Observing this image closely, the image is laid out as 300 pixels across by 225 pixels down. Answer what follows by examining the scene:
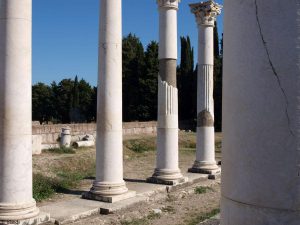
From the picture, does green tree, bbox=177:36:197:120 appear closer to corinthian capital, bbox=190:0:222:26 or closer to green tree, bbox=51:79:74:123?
green tree, bbox=51:79:74:123

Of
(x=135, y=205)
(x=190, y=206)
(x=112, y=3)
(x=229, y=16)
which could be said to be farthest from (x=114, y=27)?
(x=229, y=16)

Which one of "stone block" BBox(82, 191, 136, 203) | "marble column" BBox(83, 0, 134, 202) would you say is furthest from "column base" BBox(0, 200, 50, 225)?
"marble column" BBox(83, 0, 134, 202)

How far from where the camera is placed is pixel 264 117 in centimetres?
527

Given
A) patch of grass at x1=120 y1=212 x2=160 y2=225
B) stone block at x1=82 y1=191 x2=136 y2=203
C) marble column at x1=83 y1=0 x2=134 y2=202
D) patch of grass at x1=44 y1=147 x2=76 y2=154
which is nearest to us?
patch of grass at x1=120 y1=212 x2=160 y2=225

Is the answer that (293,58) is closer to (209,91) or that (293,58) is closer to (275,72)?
(275,72)

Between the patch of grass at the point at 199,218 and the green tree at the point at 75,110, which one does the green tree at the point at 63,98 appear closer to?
the green tree at the point at 75,110

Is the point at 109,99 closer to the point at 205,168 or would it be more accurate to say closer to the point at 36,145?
the point at 205,168

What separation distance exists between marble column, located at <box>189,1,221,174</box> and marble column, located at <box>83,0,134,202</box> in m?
14.8

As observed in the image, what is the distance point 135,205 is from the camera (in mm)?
26984

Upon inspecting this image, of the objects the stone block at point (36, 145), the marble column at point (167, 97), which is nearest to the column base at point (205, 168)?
the marble column at point (167, 97)

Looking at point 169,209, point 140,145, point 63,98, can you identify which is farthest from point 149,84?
point 169,209

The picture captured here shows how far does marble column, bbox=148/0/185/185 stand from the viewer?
113ft

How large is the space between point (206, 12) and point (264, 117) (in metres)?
36.8

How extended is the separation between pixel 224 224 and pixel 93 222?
739 inches
